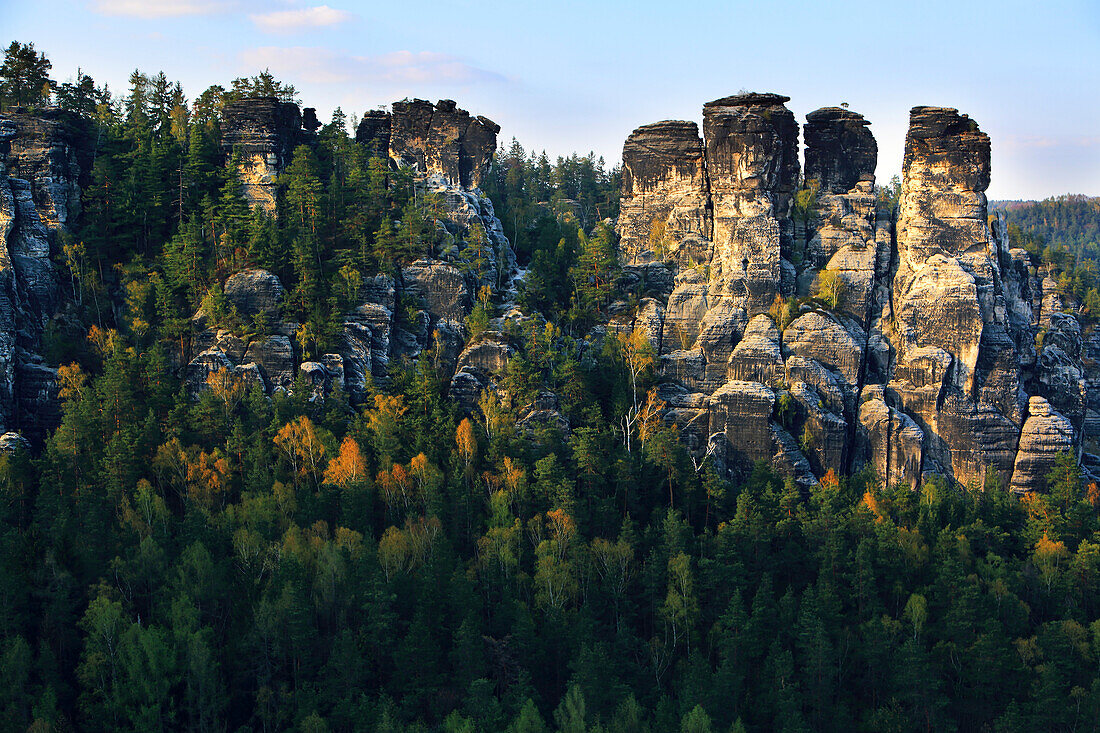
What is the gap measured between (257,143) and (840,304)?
4143 centimetres

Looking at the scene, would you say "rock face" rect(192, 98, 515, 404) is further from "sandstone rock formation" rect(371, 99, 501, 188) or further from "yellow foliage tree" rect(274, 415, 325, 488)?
"yellow foliage tree" rect(274, 415, 325, 488)

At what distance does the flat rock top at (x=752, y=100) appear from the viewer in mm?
68875

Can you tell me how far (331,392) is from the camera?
2312 inches

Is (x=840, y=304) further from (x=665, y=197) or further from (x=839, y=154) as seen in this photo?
(x=665, y=197)

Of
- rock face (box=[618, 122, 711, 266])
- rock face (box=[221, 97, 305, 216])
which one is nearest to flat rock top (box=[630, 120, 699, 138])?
rock face (box=[618, 122, 711, 266])

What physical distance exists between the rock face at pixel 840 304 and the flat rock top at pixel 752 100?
0.10 meters

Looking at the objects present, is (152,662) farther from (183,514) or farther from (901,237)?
(901,237)

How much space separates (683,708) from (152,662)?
2199cm

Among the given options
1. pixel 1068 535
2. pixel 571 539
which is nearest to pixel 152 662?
pixel 571 539

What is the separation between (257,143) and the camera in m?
Result: 68.9

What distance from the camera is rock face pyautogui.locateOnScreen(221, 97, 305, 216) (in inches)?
2685

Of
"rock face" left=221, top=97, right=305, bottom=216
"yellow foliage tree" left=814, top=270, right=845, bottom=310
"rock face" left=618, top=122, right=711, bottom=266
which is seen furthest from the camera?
"rock face" left=618, top=122, right=711, bottom=266

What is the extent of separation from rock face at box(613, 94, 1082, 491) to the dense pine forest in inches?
135

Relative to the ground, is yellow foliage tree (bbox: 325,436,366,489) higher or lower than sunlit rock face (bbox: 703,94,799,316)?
lower
